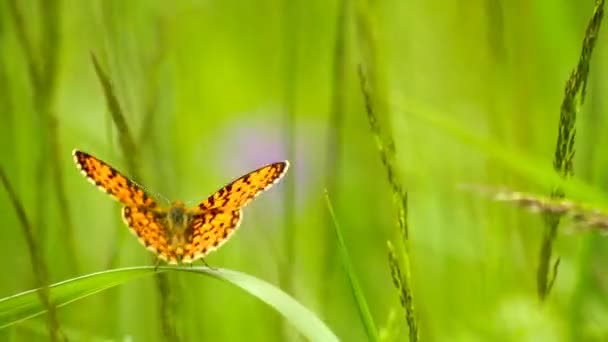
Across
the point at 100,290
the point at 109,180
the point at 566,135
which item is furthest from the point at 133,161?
the point at 566,135

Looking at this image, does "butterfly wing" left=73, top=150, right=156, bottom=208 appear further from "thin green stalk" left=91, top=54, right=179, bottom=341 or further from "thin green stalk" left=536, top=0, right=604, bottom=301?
"thin green stalk" left=536, top=0, right=604, bottom=301

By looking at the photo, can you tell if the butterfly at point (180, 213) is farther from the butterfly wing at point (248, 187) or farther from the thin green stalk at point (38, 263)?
the thin green stalk at point (38, 263)

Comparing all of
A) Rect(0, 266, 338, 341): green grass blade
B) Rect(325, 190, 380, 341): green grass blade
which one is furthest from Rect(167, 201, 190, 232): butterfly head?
Rect(325, 190, 380, 341): green grass blade

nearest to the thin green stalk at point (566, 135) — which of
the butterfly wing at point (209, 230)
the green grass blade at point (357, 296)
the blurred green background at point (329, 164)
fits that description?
the blurred green background at point (329, 164)

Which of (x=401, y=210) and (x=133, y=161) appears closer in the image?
(x=401, y=210)

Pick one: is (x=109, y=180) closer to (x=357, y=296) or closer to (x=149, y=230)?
(x=149, y=230)

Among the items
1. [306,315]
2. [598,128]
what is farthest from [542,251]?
[598,128]
